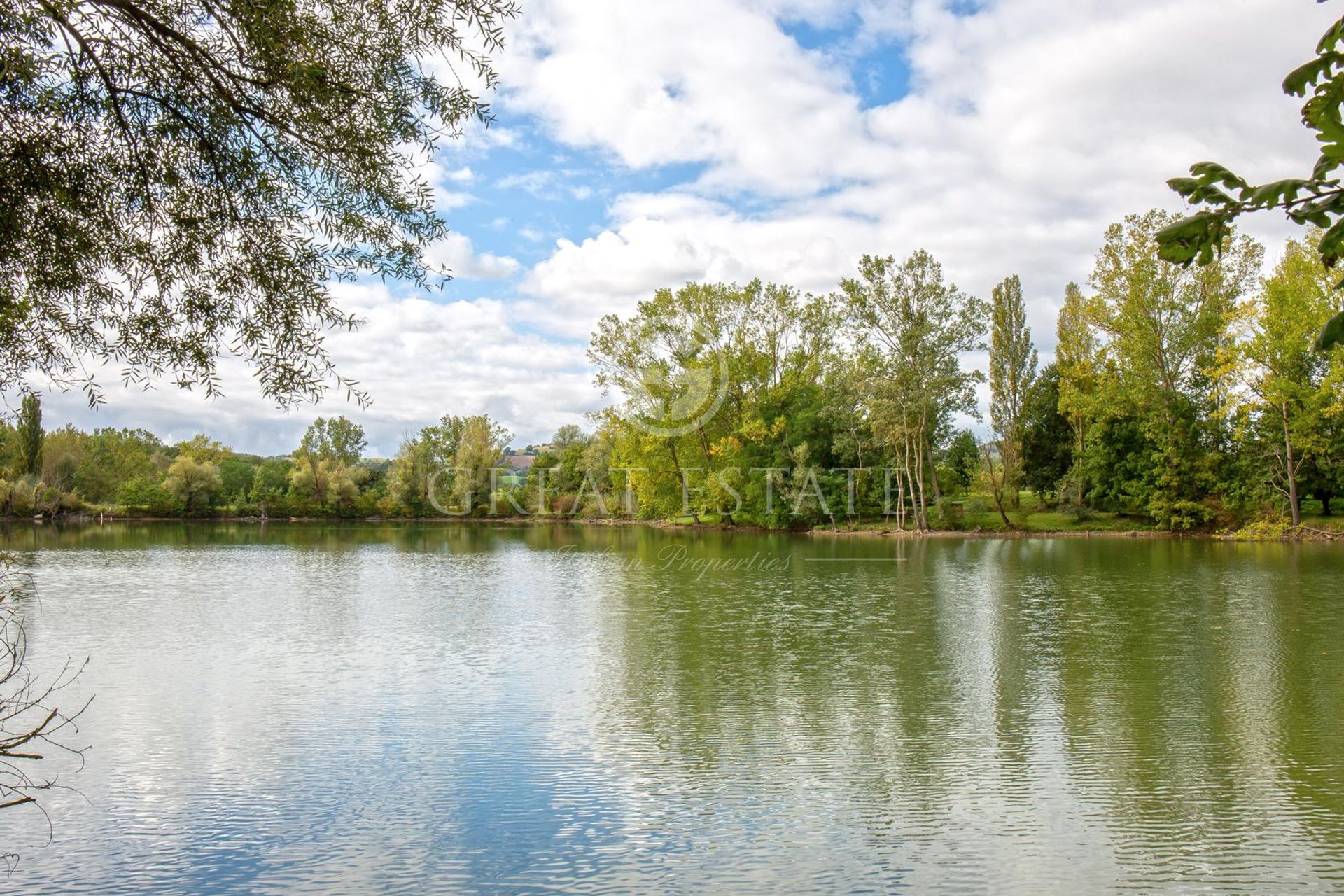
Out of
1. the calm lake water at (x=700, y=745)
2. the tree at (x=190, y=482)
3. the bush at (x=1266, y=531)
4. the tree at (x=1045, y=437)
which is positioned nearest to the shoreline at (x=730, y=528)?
the bush at (x=1266, y=531)

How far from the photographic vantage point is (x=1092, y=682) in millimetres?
11828

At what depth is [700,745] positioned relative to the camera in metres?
9.30

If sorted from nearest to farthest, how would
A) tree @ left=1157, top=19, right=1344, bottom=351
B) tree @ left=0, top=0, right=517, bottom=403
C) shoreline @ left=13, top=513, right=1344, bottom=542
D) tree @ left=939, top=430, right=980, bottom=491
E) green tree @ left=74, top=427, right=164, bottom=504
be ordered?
tree @ left=1157, top=19, right=1344, bottom=351, tree @ left=0, top=0, right=517, bottom=403, shoreline @ left=13, top=513, right=1344, bottom=542, tree @ left=939, top=430, right=980, bottom=491, green tree @ left=74, top=427, right=164, bottom=504

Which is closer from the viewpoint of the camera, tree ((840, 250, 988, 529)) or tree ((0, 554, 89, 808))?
tree ((0, 554, 89, 808))

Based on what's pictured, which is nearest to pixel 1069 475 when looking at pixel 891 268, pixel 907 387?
pixel 907 387

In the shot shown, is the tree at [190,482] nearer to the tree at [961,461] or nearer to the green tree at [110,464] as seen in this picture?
the green tree at [110,464]

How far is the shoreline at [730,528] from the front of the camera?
39719 millimetres

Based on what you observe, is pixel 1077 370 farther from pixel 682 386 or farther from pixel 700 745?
pixel 700 745

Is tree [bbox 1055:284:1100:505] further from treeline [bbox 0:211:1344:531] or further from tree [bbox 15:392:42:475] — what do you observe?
tree [bbox 15:392:42:475]

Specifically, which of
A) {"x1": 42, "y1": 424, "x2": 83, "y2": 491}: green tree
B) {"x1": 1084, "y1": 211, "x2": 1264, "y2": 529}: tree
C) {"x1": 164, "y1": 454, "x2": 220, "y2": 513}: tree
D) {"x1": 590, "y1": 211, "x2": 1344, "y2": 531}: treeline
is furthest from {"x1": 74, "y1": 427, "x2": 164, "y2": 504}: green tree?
{"x1": 1084, "y1": 211, "x2": 1264, "y2": 529}: tree

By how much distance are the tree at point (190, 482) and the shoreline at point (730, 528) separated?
72.2 inches

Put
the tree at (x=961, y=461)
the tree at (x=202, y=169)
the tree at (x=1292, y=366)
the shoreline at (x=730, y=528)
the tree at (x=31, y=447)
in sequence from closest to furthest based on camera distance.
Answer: the tree at (x=202, y=169)
the tree at (x=1292, y=366)
the shoreline at (x=730, y=528)
the tree at (x=961, y=461)
the tree at (x=31, y=447)

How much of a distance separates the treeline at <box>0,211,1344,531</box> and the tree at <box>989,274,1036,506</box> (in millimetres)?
87

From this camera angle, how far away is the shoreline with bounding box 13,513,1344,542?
130 feet
